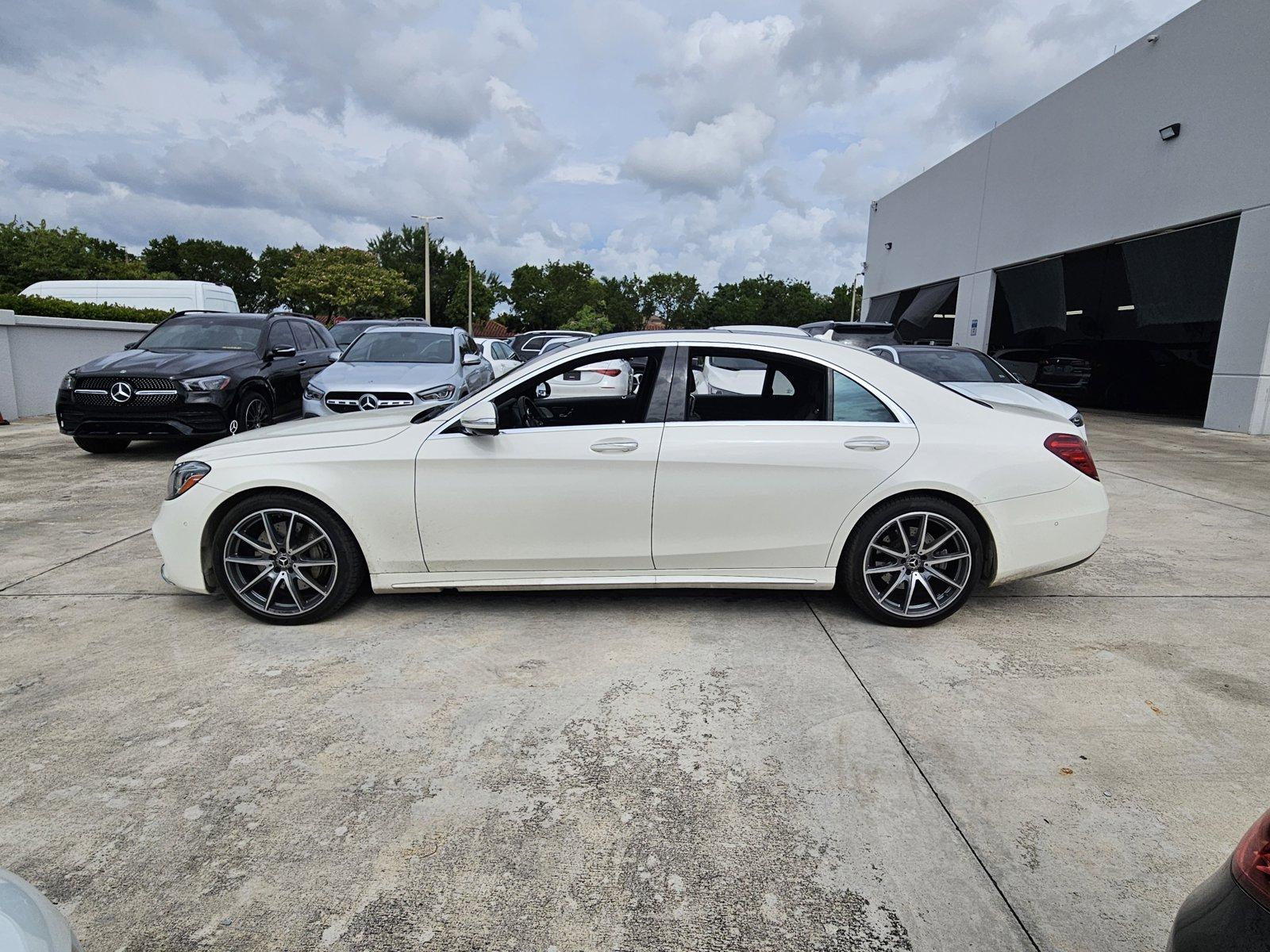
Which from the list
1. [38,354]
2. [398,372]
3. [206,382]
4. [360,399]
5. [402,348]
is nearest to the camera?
[360,399]

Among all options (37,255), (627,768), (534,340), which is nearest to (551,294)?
(37,255)

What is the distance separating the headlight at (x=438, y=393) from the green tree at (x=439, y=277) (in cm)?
6387

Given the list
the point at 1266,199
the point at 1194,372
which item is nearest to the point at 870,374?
the point at 1266,199

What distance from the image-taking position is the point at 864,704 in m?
3.27

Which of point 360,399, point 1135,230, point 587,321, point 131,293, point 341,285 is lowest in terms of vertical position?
point 360,399

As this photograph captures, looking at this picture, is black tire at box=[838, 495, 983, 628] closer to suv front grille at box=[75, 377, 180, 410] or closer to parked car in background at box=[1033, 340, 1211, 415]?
suv front grille at box=[75, 377, 180, 410]

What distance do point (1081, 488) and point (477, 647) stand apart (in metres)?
3.27

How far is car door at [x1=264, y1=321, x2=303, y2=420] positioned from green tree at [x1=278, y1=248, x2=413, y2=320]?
5283cm

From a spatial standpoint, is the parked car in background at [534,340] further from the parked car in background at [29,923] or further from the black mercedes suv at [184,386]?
the parked car in background at [29,923]

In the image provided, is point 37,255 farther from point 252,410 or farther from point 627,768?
point 627,768

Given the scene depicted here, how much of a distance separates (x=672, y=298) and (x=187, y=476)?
99710mm

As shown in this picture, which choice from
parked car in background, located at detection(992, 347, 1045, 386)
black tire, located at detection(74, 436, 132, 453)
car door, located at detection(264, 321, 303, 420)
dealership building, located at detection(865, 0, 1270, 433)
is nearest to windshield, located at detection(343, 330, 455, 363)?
car door, located at detection(264, 321, 303, 420)

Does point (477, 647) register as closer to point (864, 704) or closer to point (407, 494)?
point (407, 494)

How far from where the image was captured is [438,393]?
8758mm
